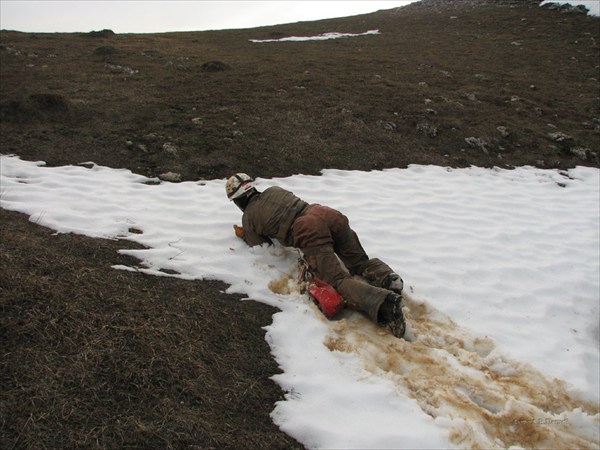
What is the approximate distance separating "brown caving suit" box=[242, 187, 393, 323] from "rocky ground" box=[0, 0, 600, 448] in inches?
38.4

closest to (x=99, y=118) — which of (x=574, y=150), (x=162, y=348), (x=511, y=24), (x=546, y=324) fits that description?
(x=162, y=348)

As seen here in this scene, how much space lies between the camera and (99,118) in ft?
37.9

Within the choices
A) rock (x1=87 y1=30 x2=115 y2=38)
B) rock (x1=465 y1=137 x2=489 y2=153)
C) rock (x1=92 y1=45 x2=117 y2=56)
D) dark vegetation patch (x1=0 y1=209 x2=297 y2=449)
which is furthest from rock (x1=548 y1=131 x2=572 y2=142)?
rock (x1=87 y1=30 x2=115 y2=38)

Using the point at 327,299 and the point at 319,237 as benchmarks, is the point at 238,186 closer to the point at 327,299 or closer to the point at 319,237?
the point at 319,237

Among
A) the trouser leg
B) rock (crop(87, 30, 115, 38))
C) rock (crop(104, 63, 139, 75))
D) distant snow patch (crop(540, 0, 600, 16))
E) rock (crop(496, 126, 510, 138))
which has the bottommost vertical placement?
the trouser leg

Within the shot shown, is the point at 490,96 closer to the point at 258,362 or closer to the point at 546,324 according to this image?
the point at 546,324

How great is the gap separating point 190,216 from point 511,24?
34.1 meters

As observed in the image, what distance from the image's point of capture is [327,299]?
5.07 metres

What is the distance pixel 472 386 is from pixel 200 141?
8.69 m

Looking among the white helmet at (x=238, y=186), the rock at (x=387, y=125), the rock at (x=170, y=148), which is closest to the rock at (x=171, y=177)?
the rock at (x=170, y=148)

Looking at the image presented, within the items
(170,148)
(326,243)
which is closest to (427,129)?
(170,148)

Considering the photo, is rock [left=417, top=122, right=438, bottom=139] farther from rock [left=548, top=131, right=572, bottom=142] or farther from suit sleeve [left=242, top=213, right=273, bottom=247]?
suit sleeve [left=242, top=213, right=273, bottom=247]

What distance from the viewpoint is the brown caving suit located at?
210 inches

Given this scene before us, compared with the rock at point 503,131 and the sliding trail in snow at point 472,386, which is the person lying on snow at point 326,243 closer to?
the sliding trail in snow at point 472,386
